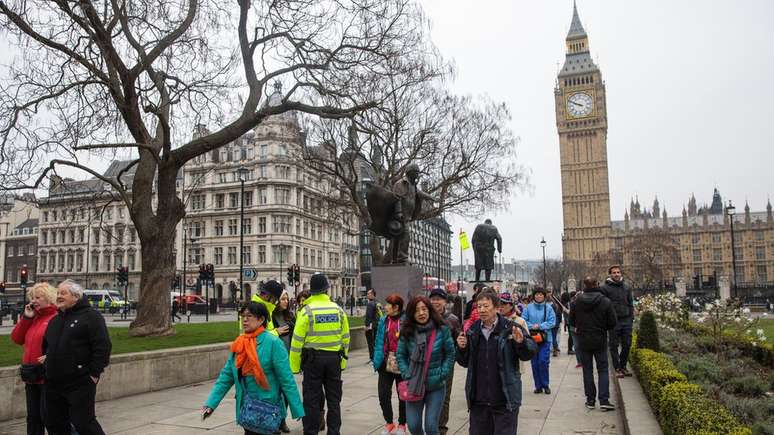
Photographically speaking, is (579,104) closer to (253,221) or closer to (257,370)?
(253,221)

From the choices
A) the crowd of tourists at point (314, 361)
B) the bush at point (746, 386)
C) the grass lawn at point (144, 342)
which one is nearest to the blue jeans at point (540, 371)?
the bush at point (746, 386)

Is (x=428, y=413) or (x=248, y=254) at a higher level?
(x=248, y=254)

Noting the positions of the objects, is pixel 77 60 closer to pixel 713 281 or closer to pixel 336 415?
pixel 336 415

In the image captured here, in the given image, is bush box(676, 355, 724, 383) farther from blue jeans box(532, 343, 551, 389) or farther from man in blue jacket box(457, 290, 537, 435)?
man in blue jacket box(457, 290, 537, 435)

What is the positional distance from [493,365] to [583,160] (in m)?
127

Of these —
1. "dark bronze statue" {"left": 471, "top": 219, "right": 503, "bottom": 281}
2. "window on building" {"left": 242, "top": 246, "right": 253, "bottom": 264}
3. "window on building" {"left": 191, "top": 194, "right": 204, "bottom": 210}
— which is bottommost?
"dark bronze statue" {"left": 471, "top": 219, "right": 503, "bottom": 281}

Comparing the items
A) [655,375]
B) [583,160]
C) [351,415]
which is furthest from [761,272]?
[351,415]

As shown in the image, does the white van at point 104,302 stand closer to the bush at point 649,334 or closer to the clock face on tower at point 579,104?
the bush at point 649,334

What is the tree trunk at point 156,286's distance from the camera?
14.4 metres

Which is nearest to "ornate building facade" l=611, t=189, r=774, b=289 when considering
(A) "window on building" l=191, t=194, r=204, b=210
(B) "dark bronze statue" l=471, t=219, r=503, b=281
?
(A) "window on building" l=191, t=194, r=204, b=210

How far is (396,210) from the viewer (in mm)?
11859

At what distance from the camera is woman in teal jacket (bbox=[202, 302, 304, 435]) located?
475cm

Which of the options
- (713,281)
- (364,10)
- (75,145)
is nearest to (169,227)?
(75,145)

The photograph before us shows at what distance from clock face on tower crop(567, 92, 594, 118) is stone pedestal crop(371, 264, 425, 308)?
12113 cm
